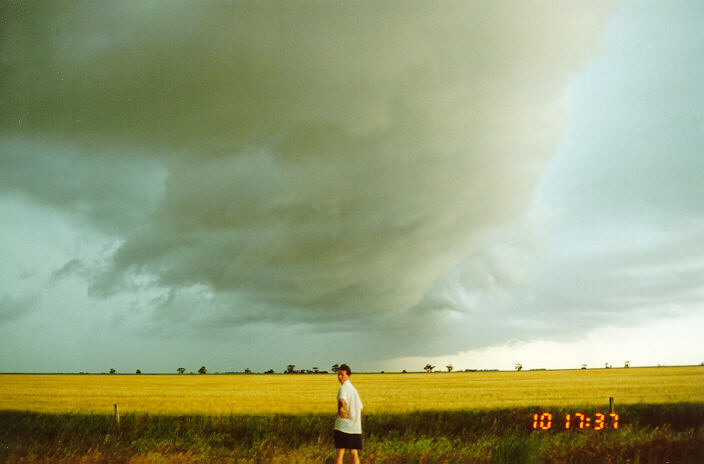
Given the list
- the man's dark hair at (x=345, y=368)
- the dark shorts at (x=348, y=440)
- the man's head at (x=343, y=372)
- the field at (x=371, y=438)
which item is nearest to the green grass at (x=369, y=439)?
the field at (x=371, y=438)

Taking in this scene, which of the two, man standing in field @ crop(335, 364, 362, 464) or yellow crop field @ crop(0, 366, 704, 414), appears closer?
man standing in field @ crop(335, 364, 362, 464)

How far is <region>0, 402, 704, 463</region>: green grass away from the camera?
40.8 feet

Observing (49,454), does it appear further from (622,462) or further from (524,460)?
(622,462)

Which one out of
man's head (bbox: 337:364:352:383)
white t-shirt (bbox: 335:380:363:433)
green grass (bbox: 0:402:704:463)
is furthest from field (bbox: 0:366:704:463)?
man's head (bbox: 337:364:352:383)

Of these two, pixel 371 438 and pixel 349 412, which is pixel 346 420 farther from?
pixel 371 438

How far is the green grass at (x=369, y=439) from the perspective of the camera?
12422 millimetres

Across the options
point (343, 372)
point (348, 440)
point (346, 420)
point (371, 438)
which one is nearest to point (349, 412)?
point (346, 420)

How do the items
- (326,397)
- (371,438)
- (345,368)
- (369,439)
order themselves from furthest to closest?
(326,397), (371,438), (369,439), (345,368)

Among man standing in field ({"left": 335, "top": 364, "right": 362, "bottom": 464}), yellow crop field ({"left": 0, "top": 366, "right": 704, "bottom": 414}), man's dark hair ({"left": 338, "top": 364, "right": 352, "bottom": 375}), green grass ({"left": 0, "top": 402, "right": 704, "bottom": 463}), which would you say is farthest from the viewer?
yellow crop field ({"left": 0, "top": 366, "right": 704, "bottom": 414})

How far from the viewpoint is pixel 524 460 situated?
11.5m

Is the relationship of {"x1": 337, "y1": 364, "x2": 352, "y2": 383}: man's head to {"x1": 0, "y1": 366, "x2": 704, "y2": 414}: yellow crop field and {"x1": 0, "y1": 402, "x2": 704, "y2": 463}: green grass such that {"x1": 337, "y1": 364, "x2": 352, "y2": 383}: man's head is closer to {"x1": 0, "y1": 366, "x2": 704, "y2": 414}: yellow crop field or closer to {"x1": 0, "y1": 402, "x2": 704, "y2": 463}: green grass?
{"x1": 0, "y1": 402, "x2": 704, "y2": 463}: green grass

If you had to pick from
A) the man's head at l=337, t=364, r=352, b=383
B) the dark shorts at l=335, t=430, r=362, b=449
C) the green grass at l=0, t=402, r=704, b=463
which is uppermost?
the man's head at l=337, t=364, r=352, b=383

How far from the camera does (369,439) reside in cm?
1752

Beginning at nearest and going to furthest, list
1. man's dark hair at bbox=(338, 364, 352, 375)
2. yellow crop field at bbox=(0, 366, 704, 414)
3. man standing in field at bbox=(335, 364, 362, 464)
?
man standing in field at bbox=(335, 364, 362, 464) < man's dark hair at bbox=(338, 364, 352, 375) < yellow crop field at bbox=(0, 366, 704, 414)
